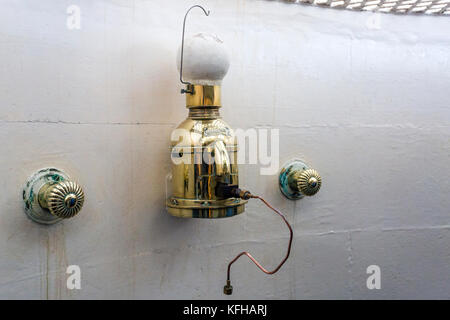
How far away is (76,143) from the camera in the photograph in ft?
3.08

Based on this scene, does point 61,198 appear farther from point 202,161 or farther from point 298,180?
point 298,180

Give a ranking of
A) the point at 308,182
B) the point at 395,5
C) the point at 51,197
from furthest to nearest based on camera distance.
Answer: the point at 395,5
the point at 308,182
the point at 51,197

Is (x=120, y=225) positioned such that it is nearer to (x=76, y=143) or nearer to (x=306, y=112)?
(x=76, y=143)

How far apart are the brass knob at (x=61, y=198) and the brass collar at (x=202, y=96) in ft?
1.02

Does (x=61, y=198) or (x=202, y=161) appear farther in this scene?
(x=202, y=161)

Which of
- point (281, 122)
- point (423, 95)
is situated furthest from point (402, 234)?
point (281, 122)

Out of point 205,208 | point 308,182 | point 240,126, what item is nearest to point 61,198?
point 205,208

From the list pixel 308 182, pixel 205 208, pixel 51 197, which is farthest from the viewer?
pixel 308 182

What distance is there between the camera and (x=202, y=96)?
98cm

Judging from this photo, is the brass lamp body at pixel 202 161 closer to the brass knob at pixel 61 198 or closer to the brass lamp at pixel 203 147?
the brass lamp at pixel 203 147

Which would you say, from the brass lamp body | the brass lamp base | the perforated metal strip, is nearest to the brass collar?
the brass lamp body

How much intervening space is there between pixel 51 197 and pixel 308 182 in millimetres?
607

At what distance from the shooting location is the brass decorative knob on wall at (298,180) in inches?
44.6

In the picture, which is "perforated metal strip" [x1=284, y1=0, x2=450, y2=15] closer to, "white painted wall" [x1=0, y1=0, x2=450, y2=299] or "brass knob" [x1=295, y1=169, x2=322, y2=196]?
"white painted wall" [x1=0, y1=0, x2=450, y2=299]
